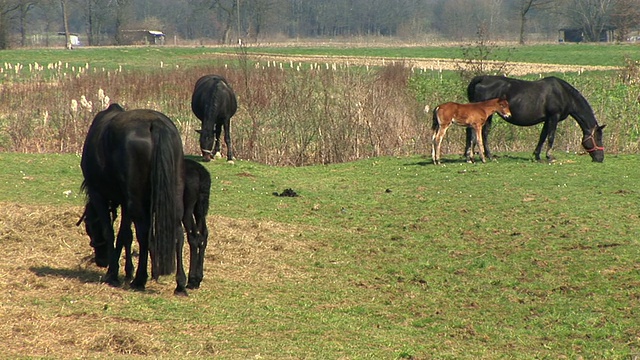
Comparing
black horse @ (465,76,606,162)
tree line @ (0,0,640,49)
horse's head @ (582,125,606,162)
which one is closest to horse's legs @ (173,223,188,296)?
black horse @ (465,76,606,162)

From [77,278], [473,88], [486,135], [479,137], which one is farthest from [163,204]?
[473,88]

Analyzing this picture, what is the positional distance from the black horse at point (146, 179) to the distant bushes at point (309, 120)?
36.1ft

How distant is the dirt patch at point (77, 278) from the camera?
7.07 m

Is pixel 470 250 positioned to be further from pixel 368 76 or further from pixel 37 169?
pixel 368 76

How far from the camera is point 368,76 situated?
77.3 ft

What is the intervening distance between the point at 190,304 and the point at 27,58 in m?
53.1

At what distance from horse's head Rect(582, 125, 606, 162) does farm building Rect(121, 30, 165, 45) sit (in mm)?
91368

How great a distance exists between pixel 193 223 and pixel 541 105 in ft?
36.7

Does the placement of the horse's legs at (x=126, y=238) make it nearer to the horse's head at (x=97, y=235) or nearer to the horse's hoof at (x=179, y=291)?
the horse's head at (x=97, y=235)

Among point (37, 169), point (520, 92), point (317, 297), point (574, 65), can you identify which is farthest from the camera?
point (574, 65)

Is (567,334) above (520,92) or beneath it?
beneath

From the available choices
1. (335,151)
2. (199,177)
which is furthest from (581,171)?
(199,177)

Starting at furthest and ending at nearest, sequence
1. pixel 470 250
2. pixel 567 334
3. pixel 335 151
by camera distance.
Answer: pixel 335 151, pixel 470 250, pixel 567 334

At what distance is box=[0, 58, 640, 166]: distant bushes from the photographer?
20703mm
